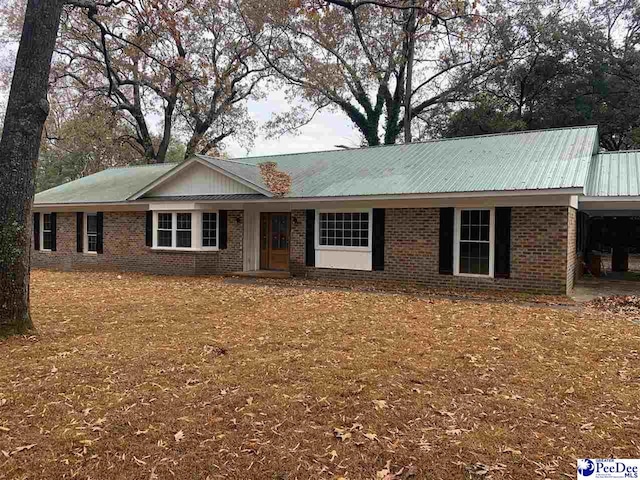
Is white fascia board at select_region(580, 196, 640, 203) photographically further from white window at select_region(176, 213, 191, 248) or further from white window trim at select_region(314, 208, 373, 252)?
white window at select_region(176, 213, 191, 248)

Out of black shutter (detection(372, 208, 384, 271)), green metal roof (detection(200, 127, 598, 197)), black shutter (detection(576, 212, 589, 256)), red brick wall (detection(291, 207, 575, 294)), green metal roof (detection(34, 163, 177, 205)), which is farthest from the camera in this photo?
green metal roof (detection(34, 163, 177, 205))

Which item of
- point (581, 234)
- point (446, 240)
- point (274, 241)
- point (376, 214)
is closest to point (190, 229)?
point (274, 241)

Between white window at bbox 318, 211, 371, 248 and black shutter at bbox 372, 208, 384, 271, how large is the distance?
0.88 feet

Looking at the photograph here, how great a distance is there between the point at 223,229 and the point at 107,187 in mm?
6904

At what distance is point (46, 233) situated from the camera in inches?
733

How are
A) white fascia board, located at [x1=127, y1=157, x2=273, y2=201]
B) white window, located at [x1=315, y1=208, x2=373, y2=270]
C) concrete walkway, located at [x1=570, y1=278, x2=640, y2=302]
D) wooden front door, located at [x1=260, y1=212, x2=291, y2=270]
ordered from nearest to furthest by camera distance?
concrete walkway, located at [x1=570, y1=278, x2=640, y2=302] < white window, located at [x1=315, y1=208, x2=373, y2=270] < white fascia board, located at [x1=127, y1=157, x2=273, y2=201] < wooden front door, located at [x1=260, y1=212, x2=291, y2=270]

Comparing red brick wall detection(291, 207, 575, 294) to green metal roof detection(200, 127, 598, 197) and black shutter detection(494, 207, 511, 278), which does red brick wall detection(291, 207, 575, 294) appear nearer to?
black shutter detection(494, 207, 511, 278)

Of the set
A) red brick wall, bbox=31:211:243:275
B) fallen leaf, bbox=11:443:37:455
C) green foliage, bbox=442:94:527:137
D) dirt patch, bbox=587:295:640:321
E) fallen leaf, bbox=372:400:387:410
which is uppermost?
green foliage, bbox=442:94:527:137

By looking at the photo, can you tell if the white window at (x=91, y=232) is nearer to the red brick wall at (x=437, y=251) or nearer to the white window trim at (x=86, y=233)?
the white window trim at (x=86, y=233)

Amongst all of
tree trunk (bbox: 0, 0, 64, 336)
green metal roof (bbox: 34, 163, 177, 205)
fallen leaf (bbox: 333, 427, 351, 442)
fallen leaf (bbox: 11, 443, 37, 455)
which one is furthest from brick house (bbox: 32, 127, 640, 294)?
fallen leaf (bbox: 11, 443, 37, 455)

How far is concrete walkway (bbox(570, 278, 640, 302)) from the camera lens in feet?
33.9

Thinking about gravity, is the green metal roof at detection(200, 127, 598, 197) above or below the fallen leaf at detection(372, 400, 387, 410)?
above

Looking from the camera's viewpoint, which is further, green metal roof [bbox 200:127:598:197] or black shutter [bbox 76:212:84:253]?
black shutter [bbox 76:212:84:253]

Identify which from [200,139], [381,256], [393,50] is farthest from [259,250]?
[393,50]
